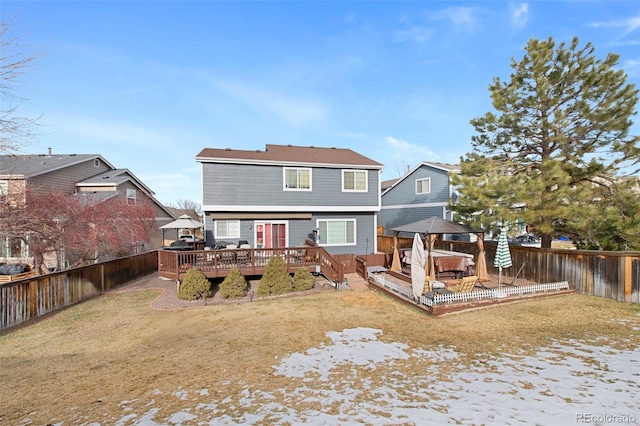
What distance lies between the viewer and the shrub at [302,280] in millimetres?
12461

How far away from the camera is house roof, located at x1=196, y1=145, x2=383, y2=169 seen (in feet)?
48.4

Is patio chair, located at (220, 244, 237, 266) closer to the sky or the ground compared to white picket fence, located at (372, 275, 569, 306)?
closer to the sky

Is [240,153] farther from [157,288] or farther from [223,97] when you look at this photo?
[157,288]

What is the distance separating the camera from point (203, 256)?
12.0 metres

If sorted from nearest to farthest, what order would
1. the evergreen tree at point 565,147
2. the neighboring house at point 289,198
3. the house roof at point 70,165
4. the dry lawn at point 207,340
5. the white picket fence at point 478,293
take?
the dry lawn at point 207,340 < the white picket fence at point 478,293 < the evergreen tree at point 565,147 < the neighboring house at point 289,198 < the house roof at point 70,165

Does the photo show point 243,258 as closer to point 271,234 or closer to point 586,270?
point 271,234

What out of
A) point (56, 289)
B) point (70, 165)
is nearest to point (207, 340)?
point (56, 289)

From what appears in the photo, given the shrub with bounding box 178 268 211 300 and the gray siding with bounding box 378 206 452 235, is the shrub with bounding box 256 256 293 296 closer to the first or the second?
the shrub with bounding box 178 268 211 300

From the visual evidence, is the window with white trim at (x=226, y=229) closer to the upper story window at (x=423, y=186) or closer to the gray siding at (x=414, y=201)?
the gray siding at (x=414, y=201)

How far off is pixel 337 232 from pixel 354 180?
115 inches

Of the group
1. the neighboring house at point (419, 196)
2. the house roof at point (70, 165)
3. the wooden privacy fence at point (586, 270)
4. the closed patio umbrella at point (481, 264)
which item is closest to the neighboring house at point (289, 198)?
the closed patio umbrella at point (481, 264)

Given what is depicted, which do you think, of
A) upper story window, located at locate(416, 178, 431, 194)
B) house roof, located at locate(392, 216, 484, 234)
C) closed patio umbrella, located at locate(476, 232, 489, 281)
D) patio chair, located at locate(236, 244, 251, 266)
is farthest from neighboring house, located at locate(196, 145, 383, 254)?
upper story window, located at locate(416, 178, 431, 194)

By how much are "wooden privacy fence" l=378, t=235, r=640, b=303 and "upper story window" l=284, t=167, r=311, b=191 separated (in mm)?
9965

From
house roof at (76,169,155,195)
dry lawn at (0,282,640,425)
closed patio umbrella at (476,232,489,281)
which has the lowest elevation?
dry lawn at (0,282,640,425)
